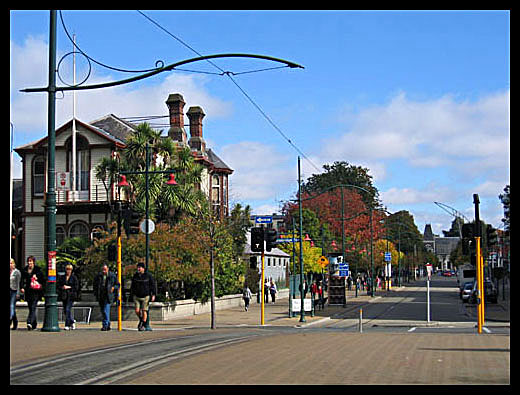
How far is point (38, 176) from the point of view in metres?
47.1

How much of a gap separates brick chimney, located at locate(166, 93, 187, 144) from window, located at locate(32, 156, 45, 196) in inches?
413

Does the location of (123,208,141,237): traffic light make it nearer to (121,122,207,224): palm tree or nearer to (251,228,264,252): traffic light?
(251,228,264,252): traffic light

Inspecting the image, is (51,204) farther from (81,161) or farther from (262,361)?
(81,161)

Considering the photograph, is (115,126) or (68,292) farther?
(115,126)

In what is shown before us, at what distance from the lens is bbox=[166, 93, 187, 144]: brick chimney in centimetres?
5475

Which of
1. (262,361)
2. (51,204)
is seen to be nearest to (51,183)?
(51,204)

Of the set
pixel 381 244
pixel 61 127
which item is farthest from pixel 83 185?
pixel 381 244

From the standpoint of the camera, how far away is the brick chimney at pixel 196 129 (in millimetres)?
57625

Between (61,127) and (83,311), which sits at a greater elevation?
(61,127)

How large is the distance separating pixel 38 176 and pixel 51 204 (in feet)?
94.6

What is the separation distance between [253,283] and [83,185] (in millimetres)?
14634
